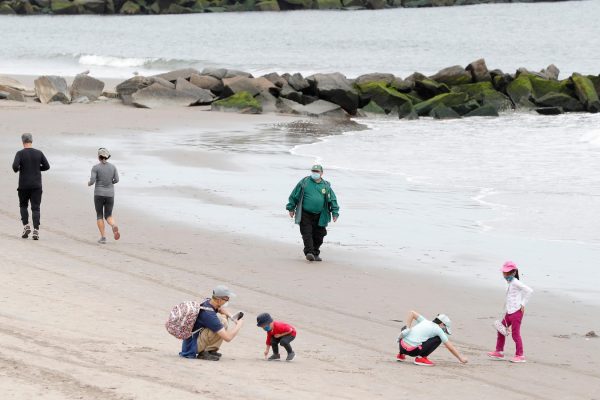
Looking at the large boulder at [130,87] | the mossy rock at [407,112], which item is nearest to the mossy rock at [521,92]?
the mossy rock at [407,112]

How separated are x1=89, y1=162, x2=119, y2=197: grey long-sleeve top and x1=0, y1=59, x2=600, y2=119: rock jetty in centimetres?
2139

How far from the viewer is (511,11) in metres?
109

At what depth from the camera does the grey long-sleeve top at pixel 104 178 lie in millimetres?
15570

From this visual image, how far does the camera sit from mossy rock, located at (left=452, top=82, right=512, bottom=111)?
135 feet

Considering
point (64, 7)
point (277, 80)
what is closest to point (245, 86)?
point (277, 80)

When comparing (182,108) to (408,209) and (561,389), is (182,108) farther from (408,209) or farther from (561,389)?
(561,389)

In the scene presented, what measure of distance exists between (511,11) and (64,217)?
3810 inches

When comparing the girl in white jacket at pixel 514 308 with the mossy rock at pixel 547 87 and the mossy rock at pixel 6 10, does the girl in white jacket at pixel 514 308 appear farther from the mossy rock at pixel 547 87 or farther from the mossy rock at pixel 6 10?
the mossy rock at pixel 6 10

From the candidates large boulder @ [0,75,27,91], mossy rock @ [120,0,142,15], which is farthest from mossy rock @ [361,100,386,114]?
mossy rock @ [120,0,142,15]

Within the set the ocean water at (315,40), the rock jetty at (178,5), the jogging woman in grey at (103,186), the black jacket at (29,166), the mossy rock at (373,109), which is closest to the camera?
the black jacket at (29,166)

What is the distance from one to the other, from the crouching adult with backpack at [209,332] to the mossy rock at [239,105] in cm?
2750

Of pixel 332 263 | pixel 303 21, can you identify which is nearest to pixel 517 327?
pixel 332 263

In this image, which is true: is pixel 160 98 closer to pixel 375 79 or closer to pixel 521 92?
pixel 375 79

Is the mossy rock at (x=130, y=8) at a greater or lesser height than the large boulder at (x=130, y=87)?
greater
